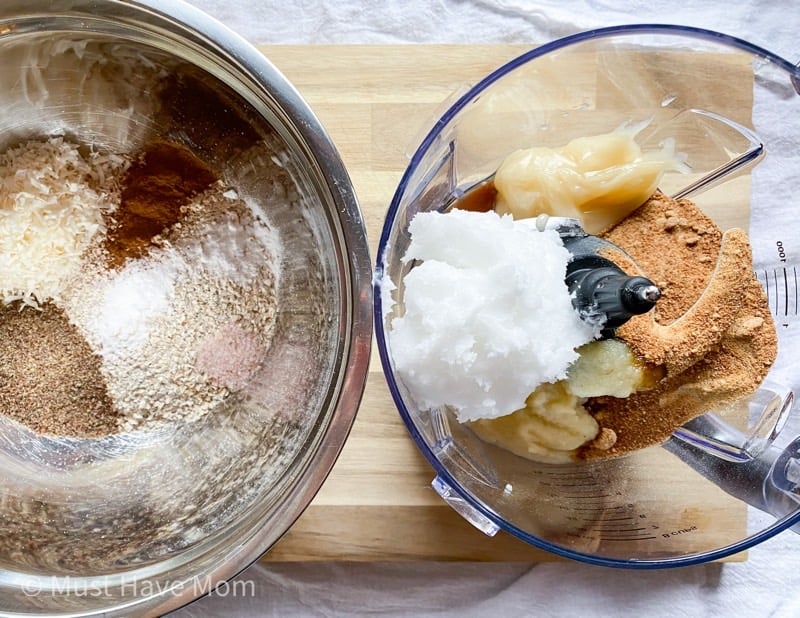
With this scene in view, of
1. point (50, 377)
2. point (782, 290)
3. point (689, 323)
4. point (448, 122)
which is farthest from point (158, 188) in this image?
point (782, 290)

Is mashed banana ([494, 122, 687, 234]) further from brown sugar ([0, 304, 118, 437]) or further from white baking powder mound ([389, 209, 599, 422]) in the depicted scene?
brown sugar ([0, 304, 118, 437])

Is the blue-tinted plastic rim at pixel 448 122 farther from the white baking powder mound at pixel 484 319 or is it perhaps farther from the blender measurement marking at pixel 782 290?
the blender measurement marking at pixel 782 290

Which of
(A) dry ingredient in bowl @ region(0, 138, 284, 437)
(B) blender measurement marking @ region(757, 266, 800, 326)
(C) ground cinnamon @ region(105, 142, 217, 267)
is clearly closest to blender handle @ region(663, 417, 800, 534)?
(B) blender measurement marking @ region(757, 266, 800, 326)

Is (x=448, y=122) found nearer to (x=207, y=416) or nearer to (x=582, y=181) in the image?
(x=582, y=181)

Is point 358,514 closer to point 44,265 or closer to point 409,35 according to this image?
point 44,265

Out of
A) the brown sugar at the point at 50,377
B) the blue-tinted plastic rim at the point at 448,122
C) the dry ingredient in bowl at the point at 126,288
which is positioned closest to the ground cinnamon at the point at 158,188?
the dry ingredient in bowl at the point at 126,288

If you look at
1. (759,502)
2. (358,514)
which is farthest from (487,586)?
(759,502)
